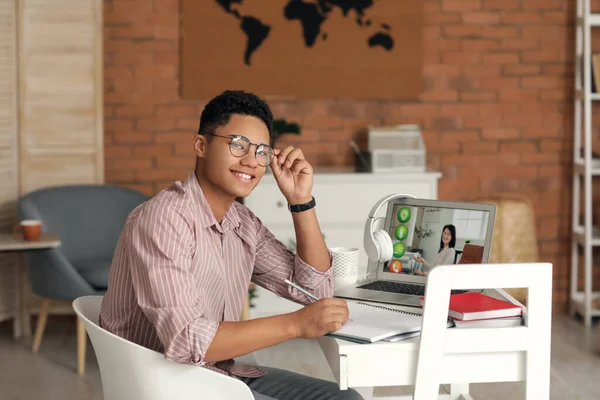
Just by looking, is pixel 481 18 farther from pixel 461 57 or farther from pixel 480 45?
pixel 461 57

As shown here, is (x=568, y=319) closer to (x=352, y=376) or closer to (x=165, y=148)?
(x=165, y=148)

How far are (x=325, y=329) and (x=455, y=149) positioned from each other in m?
3.29

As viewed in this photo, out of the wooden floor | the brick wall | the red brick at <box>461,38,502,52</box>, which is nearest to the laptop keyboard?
the wooden floor

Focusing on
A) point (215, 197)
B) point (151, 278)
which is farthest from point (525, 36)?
point (151, 278)

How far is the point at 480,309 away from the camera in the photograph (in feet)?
5.77

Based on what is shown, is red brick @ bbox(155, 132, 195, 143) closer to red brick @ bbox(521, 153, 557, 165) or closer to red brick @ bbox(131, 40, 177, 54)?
red brick @ bbox(131, 40, 177, 54)

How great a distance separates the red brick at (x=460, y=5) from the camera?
15.4 ft

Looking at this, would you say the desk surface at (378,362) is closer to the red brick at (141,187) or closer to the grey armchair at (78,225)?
the grey armchair at (78,225)

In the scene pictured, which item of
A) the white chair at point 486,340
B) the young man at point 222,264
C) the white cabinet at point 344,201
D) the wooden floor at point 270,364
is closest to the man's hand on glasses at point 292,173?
the young man at point 222,264

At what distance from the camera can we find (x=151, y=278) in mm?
1622

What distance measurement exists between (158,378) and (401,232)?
89 centimetres

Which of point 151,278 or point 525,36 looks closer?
point 151,278

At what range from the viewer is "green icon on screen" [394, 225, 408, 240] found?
2254 mm

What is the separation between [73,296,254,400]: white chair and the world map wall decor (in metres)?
3.06
